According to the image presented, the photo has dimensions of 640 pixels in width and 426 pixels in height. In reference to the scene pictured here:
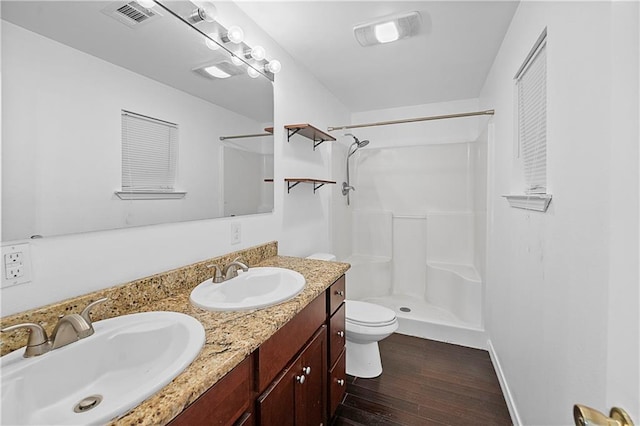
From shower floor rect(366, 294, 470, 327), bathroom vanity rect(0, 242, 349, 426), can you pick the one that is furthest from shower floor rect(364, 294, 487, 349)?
bathroom vanity rect(0, 242, 349, 426)

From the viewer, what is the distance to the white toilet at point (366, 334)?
187cm

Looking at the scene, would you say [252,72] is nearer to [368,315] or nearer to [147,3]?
[147,3]

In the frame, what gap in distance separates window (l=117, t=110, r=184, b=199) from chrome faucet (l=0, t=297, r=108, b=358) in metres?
0.45

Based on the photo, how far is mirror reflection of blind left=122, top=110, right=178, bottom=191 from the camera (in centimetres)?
101

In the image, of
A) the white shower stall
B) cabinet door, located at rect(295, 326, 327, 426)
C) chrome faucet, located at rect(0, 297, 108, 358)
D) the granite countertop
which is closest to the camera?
the granite countertop

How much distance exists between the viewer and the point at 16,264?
75 centimetres

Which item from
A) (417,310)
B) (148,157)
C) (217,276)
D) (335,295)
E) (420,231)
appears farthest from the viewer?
(420,231)

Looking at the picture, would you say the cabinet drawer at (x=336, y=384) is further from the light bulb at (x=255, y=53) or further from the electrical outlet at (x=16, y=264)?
the light bulb at (x=255, y=53)

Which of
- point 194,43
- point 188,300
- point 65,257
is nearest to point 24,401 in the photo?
point 65,257

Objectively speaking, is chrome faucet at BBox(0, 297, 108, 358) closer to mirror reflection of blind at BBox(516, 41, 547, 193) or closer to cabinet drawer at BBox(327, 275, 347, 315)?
cabinet drawer at BBox(327, 275, 347, 315)

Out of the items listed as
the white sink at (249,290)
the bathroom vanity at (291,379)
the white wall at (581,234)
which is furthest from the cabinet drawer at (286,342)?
the white wall at (581,234)

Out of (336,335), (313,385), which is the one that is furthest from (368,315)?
(313,385)

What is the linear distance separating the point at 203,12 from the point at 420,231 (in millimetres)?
2880

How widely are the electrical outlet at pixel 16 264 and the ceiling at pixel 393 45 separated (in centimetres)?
158
